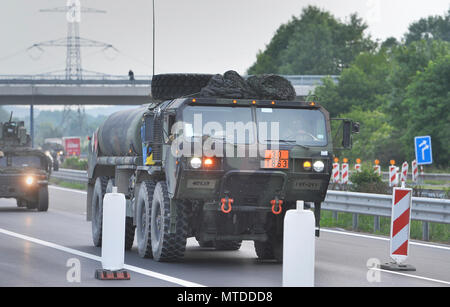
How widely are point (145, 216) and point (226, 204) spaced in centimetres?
198

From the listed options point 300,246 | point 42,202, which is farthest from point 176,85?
point 42,202

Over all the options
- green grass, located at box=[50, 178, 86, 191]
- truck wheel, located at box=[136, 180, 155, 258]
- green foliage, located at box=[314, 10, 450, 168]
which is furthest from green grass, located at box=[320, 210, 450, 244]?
green foliage, located at box=[314, 10, 450, 168]

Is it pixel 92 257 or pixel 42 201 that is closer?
pixel 92 257

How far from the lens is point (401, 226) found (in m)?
14.1

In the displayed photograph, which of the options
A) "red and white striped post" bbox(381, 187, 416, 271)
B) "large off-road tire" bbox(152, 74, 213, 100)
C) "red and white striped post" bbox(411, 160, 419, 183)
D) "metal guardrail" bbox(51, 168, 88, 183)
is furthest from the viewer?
"metal guardrail" bbox(51, 168, 88, 183)

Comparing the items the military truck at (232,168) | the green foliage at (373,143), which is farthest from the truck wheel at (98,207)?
the green foliage at (373,143)

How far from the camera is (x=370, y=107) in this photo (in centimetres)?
9850

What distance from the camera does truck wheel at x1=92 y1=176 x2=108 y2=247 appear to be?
18.1m

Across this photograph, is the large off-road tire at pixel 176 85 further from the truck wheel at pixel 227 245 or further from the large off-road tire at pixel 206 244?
the large off-road tire at pixel 206 244

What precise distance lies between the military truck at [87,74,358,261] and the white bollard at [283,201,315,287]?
482cm

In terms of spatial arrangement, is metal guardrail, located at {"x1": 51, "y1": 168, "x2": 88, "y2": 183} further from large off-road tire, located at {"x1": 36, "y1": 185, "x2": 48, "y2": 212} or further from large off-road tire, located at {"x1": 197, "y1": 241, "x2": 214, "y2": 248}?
large off-road tire, located at {"x1": 197, "y1": 241, "x2": 214, "y2": 248}

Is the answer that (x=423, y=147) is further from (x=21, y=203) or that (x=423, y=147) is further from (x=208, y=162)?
(x=208, y=162)

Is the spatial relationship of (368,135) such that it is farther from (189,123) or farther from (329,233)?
(189,123)
